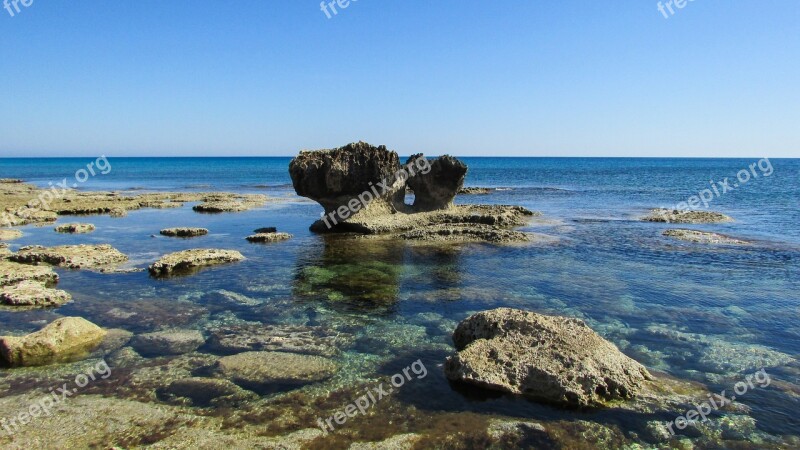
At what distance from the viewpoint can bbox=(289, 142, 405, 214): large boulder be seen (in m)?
28.2

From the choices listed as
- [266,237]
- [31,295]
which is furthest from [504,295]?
[266,237]

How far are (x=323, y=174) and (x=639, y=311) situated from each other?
18.7 meters

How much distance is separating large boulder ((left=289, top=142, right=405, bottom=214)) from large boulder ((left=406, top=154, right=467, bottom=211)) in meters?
2.87

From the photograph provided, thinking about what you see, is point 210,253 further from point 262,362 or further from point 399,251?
point 262,362

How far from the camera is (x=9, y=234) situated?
25.1m

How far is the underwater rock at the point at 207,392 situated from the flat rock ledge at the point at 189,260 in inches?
372

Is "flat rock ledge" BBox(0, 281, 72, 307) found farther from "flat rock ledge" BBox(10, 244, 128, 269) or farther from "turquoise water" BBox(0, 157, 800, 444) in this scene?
"flat rock ledge" BBox(10, 244, 128, 269)

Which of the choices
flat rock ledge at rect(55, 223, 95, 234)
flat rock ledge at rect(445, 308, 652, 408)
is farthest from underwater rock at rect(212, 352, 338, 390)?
flat rock ledge at rect(55, 223, 95, 234)

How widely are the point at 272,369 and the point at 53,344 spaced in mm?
4890

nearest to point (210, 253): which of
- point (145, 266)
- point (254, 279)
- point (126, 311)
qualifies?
point (145, 266)

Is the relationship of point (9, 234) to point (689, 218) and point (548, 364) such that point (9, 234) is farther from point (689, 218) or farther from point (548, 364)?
point (689, 218)

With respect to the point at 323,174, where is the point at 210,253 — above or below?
below

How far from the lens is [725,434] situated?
8.07m

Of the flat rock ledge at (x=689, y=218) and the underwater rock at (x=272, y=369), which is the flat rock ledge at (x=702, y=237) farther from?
the underwater rock at (x=272, y=369)
